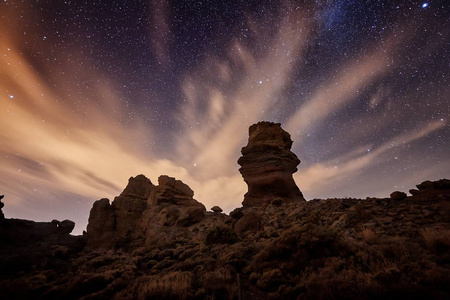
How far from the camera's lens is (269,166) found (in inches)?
1126

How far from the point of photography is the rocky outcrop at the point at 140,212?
2575cm

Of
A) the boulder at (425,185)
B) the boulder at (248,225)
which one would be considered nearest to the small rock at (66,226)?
the boulder at (248,225)

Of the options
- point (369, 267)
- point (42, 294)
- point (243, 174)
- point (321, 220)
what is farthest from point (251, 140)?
point (42, 294)

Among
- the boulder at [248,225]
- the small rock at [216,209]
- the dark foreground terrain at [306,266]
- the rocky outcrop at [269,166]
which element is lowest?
the dark foreground terrain at [306,266]

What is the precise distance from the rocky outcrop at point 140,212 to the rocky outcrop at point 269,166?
8.60m

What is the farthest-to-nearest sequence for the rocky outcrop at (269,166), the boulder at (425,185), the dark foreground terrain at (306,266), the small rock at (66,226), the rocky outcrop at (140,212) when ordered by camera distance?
1. the small rock at (66,226)
2. the rocky outcrop at (269,166)
3. the rocky outcrop at (140,212)
4. the boulder at (425,185)
5. the dark foreground terrain at (306,266)

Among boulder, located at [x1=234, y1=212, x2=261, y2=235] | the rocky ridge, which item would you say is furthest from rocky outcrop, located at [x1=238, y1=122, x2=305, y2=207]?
boulder, located at [x1=234, y1=212, x2=261, y2=235]

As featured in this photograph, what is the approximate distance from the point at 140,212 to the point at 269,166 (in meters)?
27.4

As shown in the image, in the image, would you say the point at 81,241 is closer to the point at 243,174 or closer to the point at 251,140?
the point at 243,174

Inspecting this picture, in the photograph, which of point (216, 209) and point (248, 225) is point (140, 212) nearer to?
point (216, 209)

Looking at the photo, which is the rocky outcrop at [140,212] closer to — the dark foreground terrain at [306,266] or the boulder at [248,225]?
the boulder at [248,225]

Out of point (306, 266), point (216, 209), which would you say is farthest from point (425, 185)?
point (216, 209)

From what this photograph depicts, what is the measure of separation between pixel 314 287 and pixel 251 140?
2762 cm

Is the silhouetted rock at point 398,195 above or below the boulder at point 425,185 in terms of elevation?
below
